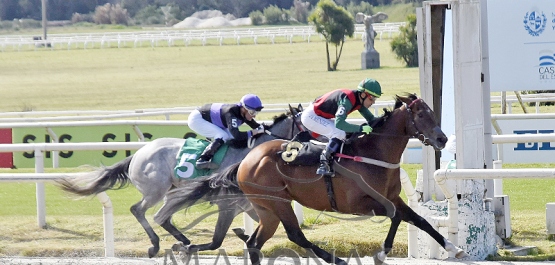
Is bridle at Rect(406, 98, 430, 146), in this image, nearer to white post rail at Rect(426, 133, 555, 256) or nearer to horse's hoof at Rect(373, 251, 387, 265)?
white post rail at Rect(426, 133, 555, 256)

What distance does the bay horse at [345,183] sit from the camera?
17.9ft

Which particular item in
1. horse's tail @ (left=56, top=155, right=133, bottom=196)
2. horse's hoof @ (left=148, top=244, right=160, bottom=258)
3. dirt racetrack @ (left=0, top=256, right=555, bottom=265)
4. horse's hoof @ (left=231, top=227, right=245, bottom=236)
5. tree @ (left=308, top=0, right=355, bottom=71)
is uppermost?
tree @ (left=308, top=0, right=355, bottom=71)

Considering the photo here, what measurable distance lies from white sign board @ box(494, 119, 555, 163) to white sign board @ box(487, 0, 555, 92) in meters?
0.47

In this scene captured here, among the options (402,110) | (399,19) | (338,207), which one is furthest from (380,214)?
(399,19)

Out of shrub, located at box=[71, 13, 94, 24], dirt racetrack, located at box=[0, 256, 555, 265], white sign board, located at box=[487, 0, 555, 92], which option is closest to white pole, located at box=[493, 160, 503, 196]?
dirt racetrack, located at box=[0, 256, 555, 265]

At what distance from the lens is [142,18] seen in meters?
71.4

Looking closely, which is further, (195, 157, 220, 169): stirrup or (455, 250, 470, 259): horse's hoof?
(195, 157, 220, 169): stirrup

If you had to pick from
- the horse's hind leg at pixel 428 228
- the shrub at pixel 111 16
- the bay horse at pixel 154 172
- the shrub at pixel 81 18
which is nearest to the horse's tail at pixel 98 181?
the bay horse at pixel 154 172

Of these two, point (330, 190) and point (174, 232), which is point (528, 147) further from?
point (330, 190)

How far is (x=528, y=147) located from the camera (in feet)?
33.6

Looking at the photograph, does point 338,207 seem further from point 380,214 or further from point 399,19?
point 399,19

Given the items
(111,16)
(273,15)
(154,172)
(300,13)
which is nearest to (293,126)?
(154,172)

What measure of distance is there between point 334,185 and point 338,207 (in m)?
0.15

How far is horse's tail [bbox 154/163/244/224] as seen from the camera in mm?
5707
